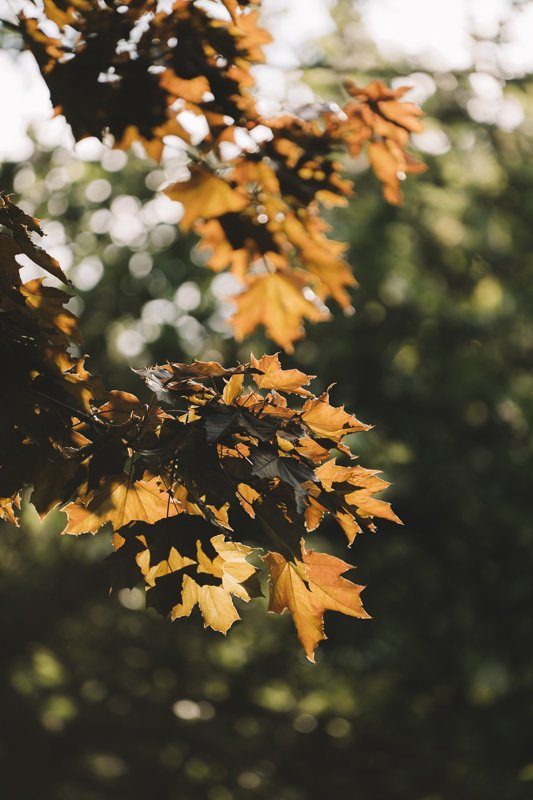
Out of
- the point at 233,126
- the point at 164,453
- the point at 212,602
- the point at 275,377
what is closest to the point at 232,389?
the point at 275,377

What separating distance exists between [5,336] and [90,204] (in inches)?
304

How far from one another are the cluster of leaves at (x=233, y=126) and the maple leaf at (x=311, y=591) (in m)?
1.31

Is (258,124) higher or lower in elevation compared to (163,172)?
higher

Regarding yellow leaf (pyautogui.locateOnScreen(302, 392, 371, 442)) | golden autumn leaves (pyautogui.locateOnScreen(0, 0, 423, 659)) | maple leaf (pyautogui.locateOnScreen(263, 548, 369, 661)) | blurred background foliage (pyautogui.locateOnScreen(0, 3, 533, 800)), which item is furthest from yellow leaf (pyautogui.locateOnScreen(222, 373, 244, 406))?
blurred background foliage (pyautogui.locateOnScreen(0, 3, 533, 800))

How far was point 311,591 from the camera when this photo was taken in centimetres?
174

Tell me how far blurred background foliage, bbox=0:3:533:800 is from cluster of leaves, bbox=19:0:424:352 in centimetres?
364

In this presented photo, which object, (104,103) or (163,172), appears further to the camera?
(163,172)

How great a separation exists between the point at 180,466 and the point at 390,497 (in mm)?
5724

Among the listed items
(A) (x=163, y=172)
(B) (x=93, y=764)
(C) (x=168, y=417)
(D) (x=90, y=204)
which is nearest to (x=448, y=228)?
(A) (x=163, y=172)

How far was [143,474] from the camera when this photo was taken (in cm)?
163

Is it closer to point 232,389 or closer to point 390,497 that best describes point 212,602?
point 232,389

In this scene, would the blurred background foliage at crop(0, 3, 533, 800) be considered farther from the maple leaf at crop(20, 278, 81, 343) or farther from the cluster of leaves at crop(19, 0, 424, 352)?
the maple leaf at crop(20, 278, 81, 343)

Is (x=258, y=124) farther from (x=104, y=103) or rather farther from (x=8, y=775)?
(x=8, y=775)

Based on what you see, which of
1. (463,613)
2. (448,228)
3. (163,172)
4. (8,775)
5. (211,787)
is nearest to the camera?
(463,613)
